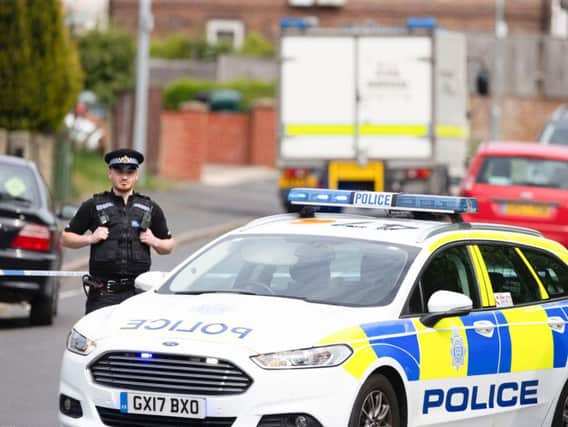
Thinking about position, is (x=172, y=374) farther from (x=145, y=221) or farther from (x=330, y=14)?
(x=330, y=14)

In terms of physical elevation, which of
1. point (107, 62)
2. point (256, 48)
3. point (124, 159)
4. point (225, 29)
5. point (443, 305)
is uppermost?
point (225, 29)

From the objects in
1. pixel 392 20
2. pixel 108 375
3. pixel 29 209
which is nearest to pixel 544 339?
pixel 108 375

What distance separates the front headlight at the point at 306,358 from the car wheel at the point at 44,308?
8200mm

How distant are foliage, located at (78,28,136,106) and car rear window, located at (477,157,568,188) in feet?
68.9

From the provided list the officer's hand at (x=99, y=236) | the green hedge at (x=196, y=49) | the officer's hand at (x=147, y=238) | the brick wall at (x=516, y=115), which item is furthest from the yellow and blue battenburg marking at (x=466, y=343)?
the green hedge at (x=196, y=49)

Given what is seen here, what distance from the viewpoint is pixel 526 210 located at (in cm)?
2112

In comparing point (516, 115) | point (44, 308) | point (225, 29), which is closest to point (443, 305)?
point (44, 308)

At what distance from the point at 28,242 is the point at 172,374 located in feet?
25.7

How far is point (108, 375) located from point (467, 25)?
2492 inches

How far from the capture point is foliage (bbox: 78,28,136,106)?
137 feet

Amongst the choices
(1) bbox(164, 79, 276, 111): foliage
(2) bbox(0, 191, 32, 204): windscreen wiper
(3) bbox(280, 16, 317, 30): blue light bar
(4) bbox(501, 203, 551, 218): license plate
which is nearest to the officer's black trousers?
(2) bbox(0, 191, 32, 204): windscreen wiper

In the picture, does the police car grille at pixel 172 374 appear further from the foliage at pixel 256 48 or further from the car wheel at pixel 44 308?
the foliage at pixel 256 48

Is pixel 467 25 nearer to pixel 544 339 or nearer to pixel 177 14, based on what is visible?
pixel 177 14

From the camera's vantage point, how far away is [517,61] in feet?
203
